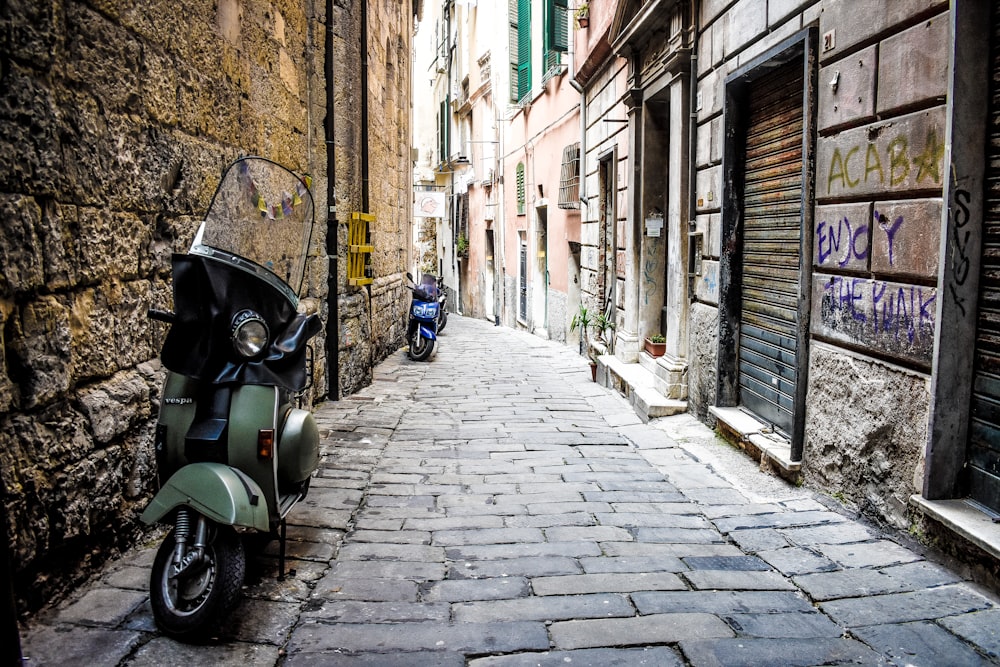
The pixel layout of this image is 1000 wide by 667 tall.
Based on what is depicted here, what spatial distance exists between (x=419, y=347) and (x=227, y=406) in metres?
8.34

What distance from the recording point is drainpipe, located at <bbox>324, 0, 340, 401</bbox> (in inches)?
298

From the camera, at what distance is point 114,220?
3.42 meters

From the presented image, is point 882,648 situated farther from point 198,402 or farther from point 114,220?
point 114,220

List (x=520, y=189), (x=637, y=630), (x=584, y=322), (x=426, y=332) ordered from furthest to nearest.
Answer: (x=520, y=189) → (x=426, y=332) → (x=584, y=322) → (x=637, y=630)

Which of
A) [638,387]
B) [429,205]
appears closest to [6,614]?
[638,387]

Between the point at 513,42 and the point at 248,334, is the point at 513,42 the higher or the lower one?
the higher one

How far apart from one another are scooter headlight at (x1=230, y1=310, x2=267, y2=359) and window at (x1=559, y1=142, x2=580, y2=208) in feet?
34.1

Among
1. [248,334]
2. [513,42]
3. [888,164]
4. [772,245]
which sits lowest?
[248,334]

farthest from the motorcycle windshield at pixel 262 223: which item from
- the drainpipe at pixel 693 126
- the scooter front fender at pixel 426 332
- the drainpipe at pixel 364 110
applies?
the scooter front fender at pixel 426 332

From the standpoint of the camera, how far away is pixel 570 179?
1342 cm

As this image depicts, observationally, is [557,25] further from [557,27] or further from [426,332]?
→ [426,332]

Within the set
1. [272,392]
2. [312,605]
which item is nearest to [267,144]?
[272,392]

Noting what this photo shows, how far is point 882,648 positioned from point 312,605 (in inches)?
79.6

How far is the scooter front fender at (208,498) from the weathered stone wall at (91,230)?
1.32ft
